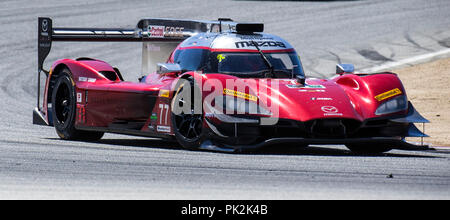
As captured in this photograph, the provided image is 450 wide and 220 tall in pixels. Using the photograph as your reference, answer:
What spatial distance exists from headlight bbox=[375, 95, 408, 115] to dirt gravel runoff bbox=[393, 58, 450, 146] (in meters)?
1.98

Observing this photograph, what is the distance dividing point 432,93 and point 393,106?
25.9 feet

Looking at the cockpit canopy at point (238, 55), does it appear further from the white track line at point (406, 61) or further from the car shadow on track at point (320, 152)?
the white track line at point (406, 61)

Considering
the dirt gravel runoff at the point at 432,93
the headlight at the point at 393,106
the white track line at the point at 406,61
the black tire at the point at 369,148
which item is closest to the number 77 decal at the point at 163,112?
the black tire at the point at 369,148

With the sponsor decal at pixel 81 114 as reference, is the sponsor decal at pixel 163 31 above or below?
above

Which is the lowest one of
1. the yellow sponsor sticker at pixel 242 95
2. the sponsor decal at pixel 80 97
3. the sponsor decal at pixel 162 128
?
the sponsor decal at pixel 162 128

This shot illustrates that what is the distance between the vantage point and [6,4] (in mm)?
31484

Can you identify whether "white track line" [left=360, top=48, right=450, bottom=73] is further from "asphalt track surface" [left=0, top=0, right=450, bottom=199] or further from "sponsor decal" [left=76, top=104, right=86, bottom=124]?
"sponsor decal" [left=76, top=104, right=86, bottom=124]

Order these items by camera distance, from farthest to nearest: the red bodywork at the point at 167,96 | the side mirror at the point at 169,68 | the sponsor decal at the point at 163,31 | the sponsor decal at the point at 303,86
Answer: the sponsor decal at the point at 163,31 → the side mirror at the point at 169,68 → the sponsor decal at the point at 303,86 → the red bodywork at the point at 167,96

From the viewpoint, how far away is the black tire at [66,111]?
37.4 feet

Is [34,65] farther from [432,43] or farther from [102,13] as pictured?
[432,43]

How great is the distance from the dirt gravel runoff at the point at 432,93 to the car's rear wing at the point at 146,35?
3.48m

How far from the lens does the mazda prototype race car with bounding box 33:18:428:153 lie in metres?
9.03
